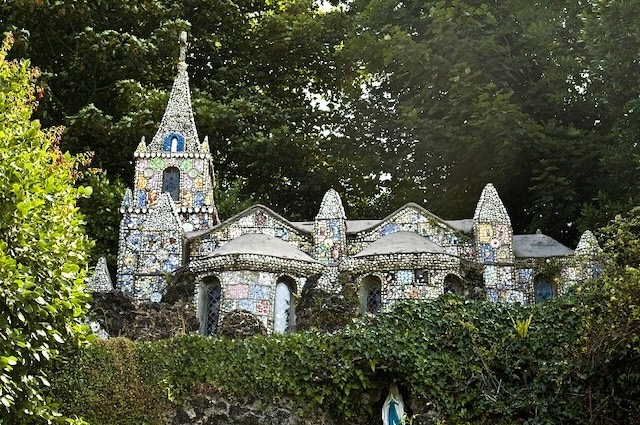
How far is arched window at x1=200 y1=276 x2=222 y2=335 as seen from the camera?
18.3 meters

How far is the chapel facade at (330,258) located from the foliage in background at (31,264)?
452cm

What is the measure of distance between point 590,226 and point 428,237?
565cm

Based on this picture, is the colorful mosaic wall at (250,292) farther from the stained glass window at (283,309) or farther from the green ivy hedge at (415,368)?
the green ivy hedge at (415,368)

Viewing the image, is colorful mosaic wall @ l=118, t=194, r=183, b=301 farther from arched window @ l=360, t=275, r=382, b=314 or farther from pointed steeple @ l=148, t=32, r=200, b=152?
arched window @ l=360, t=275, r=382, b=314

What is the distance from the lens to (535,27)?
86.8 ft

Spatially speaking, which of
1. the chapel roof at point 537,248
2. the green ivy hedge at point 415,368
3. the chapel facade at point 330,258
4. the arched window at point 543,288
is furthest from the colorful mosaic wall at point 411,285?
the green ivy hedge at point 415,368

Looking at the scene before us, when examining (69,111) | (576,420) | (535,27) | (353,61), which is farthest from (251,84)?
(576,420)

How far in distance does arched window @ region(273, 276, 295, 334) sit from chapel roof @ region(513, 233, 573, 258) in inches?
195

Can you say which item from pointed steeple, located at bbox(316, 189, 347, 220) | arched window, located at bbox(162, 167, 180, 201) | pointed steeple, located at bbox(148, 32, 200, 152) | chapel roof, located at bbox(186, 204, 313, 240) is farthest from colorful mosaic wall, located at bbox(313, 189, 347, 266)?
pointed steeple, located at bbox(148, 32, 200, 152)

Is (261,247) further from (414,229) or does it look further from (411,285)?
(414,229)

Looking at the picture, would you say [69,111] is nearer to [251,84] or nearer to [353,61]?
[251,84]

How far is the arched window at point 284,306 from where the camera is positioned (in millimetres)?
18109

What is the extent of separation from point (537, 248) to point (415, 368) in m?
6.40

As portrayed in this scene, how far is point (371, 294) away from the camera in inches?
727
